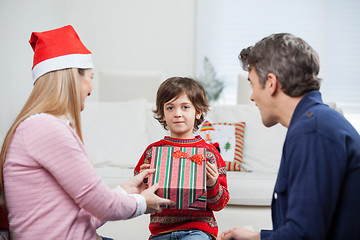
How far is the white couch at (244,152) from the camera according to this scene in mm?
2592

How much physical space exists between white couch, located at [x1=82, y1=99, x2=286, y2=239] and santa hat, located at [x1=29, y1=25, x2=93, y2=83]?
1.47m

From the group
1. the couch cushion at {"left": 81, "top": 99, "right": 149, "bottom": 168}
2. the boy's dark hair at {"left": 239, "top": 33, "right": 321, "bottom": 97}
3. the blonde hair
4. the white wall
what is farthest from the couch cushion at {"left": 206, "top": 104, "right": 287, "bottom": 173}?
the white wall

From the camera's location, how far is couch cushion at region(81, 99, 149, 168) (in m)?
2.94

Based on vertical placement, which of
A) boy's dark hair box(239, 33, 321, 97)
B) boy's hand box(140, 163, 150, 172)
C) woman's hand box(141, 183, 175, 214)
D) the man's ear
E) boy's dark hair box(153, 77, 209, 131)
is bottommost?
woman's hand box(141, 183, 175, 214)

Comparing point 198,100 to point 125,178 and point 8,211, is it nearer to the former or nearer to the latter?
point 8,211

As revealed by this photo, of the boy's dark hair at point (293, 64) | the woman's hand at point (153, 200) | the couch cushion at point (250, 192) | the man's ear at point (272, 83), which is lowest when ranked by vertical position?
the couch cushion at point (250, 192)

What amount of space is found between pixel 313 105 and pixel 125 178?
1781mm

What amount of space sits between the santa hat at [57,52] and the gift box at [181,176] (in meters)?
0.45

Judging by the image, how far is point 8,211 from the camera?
1182 mm

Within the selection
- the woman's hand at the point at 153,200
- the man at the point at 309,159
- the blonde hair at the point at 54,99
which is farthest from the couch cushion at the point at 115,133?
the man at the point at 309,159

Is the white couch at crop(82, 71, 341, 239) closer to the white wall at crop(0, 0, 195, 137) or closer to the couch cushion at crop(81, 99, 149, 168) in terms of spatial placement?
the couch cushion at crop(81, 99, 149, 168)

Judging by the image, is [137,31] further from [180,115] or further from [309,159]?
[309,159]

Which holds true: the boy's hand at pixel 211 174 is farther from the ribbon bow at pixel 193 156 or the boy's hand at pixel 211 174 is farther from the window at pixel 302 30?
the window at pixel 302 30

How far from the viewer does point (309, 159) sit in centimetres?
97
